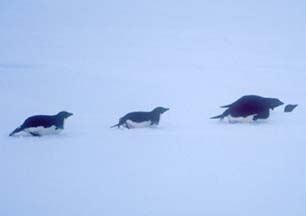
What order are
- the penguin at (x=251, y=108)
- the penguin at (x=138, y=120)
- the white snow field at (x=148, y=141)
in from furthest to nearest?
1. the penguin at (x=251, y=108)
2. the penguin at (x=138, y=120)
3. the white snow field at (x=148, y=141)

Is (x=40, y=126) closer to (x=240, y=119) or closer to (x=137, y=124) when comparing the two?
(x=137, y=124)

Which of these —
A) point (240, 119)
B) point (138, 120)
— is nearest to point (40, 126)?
point (138, 120)

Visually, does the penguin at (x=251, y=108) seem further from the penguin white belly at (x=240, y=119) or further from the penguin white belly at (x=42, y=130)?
the penguin white belly at (x=42, y=130)

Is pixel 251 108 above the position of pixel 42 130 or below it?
above

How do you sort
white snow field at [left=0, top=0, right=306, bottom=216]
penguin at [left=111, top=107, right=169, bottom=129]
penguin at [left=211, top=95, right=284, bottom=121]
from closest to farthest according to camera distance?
1. white snow field at [left=0, top=0, right=306, bottom=216]
2. penguin at [left=111, top=107, right=169, bottom=129]
3. penguin at [left=211, top=95, right=284, bottom=121]

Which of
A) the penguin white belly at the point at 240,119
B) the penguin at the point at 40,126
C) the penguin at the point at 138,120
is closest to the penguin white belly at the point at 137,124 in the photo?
the penguin at the point at 138,120

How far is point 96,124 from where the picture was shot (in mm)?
7438

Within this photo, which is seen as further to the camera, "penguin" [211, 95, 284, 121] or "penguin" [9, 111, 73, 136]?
"penguin" [211, 95, 284, 121]

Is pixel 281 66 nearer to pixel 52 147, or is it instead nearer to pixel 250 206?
pixel 52 147

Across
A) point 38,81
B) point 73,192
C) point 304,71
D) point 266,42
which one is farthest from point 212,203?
point 266,42

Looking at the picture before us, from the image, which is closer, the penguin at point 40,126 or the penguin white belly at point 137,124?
the penguin at point 40,126

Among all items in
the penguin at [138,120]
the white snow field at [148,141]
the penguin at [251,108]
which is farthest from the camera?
the penguin at [251,108]

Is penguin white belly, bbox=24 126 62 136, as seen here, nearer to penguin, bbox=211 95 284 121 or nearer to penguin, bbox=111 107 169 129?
penguin, bbox=111 107 169 129

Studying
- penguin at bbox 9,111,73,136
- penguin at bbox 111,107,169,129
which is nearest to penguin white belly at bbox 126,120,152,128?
penguin at bbox 111,107,169,129
